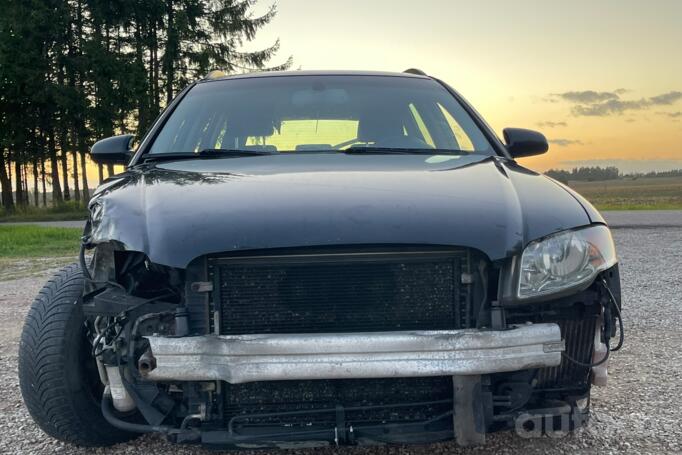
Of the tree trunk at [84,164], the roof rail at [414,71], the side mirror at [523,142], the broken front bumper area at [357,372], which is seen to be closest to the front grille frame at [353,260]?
the broken front bumper area at [357,372]

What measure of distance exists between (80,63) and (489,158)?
30327 millimetres

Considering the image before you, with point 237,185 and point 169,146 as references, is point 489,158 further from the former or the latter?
point 169,146

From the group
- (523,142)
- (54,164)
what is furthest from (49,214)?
(523,142)

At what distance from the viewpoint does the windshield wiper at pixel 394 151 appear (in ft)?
10.2

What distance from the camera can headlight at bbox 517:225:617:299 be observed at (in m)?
2.16

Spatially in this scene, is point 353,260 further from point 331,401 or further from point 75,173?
point 75,173

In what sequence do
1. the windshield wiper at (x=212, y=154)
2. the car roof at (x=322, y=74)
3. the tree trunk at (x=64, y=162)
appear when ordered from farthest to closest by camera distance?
1. the tree trunk at (x=64, y=162)
2. the car roof at (x=322, y=74)
3. the windshield wiper at (x=212, y=154)

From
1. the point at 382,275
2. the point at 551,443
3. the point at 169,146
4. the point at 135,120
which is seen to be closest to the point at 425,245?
the point at 382,275

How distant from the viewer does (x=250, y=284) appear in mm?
2115

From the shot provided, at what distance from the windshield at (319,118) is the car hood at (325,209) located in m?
0.56

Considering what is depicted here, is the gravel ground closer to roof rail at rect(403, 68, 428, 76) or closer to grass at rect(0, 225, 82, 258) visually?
roof rail at rect(403, 68, 428, 76)

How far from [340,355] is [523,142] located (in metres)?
2.13

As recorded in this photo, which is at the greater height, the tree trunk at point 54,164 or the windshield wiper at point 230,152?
the windshield wiper at point 230,152

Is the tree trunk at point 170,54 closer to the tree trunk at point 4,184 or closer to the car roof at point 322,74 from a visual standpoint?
the tree trunk at point 4,184
